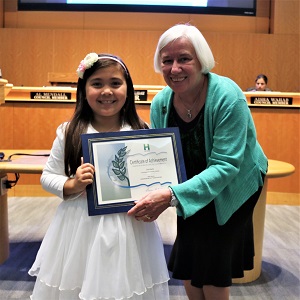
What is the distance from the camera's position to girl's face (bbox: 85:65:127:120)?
1.38 meters

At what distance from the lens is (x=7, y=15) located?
7559 millimetres

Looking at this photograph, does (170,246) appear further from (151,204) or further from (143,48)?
(143,48)

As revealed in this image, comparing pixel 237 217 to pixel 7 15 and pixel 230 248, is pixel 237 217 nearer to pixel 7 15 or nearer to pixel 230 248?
pixel 230 248

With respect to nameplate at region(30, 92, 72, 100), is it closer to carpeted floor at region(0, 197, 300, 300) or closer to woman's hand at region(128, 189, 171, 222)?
carpeted floor at region(0, 197, 300, 300)

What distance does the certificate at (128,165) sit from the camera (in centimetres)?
131

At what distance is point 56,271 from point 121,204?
1.09 feet

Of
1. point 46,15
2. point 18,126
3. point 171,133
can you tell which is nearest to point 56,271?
point 171,133

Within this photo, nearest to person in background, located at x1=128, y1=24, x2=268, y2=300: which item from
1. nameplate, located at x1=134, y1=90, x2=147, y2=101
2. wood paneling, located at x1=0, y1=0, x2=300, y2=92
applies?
nameplate, located at x1=134, y1=90, x2=147, y2=101

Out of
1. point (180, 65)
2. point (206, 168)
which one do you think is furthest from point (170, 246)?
point (180, 65)

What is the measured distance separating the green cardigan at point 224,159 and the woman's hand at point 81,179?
27cm

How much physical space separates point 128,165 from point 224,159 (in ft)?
1.04

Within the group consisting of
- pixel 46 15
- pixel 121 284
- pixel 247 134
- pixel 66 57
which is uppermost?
pixel 46 15

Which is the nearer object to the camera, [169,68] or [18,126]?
[169,68]

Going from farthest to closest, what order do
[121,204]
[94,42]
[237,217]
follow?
[94,42], [237,217], [121,204]
